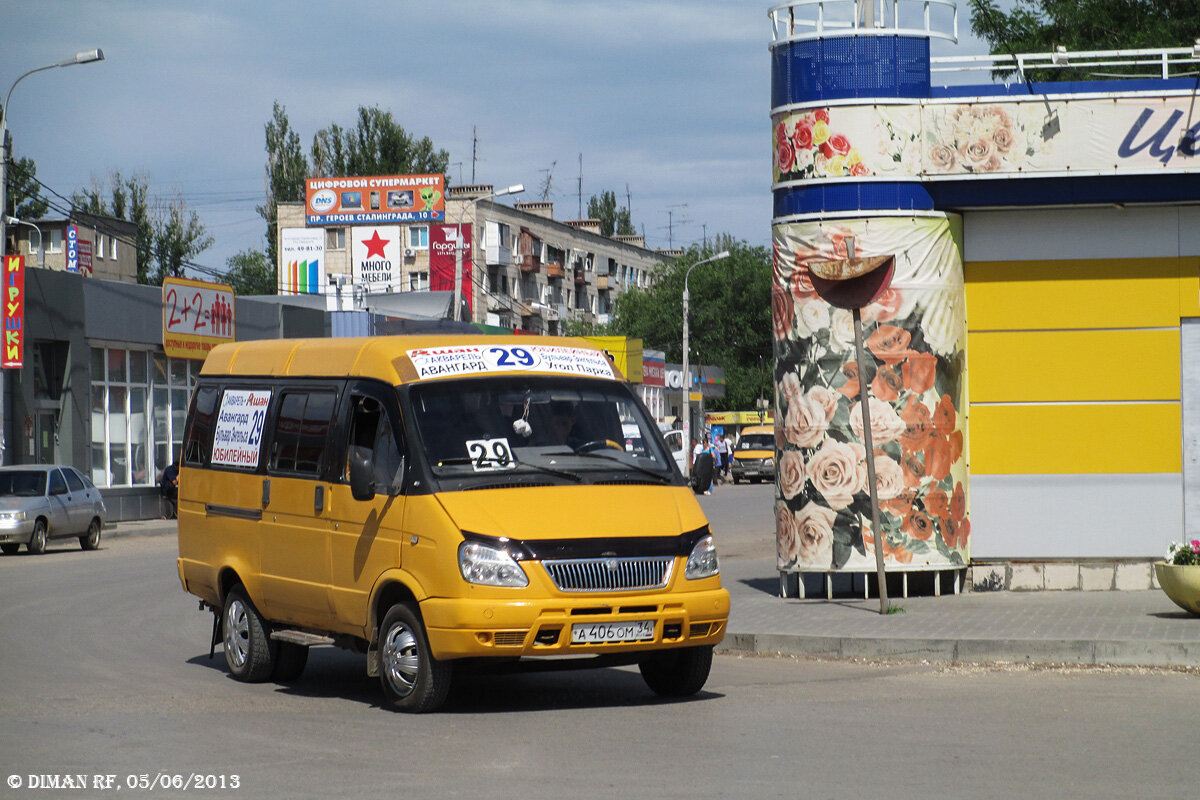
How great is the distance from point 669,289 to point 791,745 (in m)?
92.0

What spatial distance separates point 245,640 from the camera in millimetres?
11234

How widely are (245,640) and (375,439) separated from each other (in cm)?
222

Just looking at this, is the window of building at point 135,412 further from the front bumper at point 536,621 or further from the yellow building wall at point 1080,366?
the front bumper at point 536,621

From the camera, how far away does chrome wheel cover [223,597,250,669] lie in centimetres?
1125

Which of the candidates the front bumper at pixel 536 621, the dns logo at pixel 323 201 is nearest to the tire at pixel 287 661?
the front bumper at pixel 536 621

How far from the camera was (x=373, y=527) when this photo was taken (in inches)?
382

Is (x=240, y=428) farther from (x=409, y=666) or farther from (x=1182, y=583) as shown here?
(x=1182, y=583)

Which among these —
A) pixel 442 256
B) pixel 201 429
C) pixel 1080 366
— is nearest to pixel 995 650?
pixel 1080 366

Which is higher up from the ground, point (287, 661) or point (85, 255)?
point (85, 255)

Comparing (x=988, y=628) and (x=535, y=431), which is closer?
(x=535, y=431)

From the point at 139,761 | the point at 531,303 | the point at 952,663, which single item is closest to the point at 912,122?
the point at 952,663

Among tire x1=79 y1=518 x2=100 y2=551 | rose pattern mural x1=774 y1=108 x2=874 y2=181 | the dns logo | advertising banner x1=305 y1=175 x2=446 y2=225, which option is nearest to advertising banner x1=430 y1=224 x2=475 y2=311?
advertising banner x1=305 y1=175 x2=446 y2=225

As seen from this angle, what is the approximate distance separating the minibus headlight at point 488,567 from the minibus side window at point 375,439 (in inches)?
39.5

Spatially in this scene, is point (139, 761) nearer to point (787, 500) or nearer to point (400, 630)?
point (400, 630)
